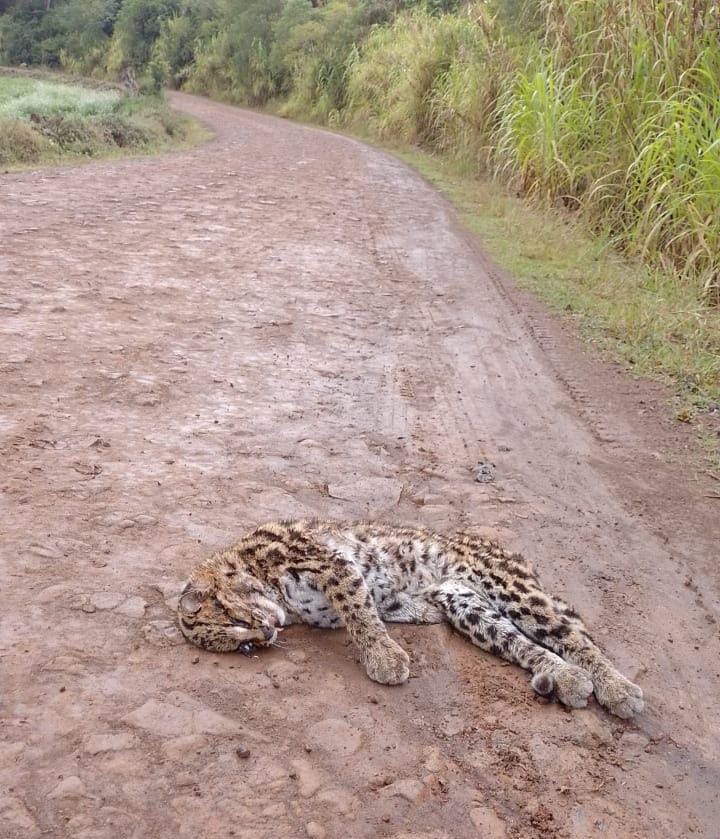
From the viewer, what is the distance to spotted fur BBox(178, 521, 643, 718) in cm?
401

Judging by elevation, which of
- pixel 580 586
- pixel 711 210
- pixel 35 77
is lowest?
pixel 35 77

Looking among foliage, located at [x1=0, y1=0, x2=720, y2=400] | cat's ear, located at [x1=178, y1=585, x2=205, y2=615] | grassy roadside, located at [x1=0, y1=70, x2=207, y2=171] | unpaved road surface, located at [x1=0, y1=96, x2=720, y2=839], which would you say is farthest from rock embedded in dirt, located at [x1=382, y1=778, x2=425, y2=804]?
grassy roadside, located at [x1=0, y1=70, x2=207, y2=171]

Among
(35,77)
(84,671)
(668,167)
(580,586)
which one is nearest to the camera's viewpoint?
(84,671)

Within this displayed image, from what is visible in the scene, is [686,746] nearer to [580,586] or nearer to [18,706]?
[580,586]

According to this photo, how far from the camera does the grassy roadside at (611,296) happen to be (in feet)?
26.0

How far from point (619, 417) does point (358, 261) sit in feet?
16.1

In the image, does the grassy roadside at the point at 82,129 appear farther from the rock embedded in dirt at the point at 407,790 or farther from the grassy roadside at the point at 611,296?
the rock embedded in dirt at the point at 407,790

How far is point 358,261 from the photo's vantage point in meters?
11.1

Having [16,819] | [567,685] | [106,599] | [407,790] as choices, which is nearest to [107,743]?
[16,819]

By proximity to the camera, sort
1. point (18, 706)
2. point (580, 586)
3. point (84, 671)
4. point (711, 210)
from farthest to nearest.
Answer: point (711, 210) → point (580, 586) → point (84, 671) → point (18, 706)

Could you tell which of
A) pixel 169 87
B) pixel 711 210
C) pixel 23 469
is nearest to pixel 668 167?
pixel 711 210

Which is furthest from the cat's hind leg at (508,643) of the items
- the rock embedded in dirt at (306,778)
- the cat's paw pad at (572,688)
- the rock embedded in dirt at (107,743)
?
the rock embedded in dirt at (107,743)

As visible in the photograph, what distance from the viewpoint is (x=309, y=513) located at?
17.6 ft

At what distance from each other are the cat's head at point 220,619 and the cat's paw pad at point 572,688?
124 cm
